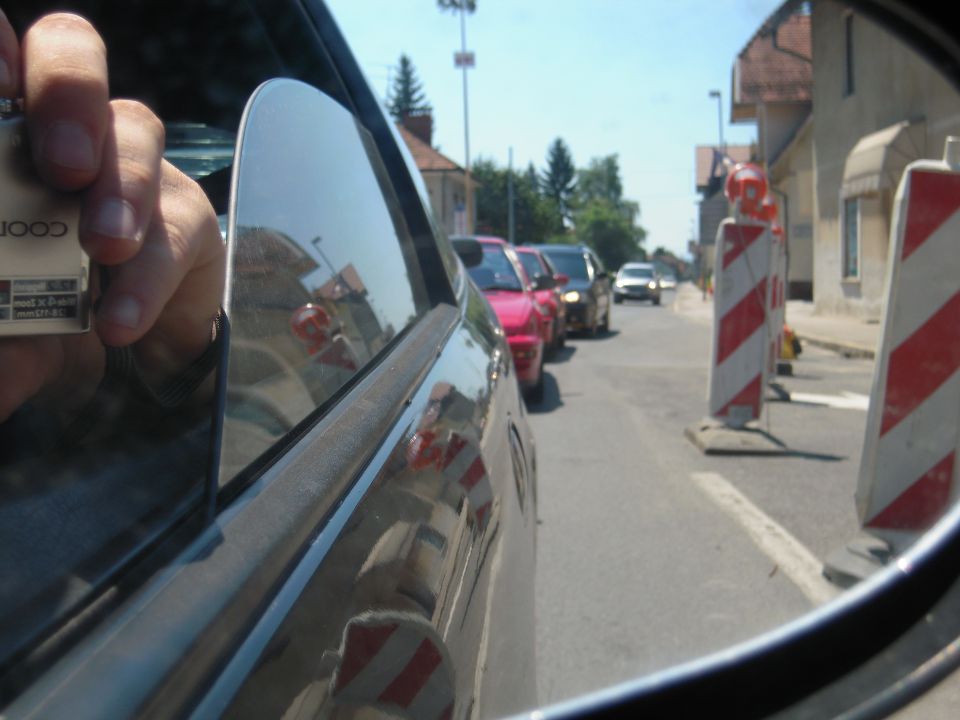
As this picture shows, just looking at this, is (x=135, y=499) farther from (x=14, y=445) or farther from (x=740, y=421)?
A: (x=740, y=421)

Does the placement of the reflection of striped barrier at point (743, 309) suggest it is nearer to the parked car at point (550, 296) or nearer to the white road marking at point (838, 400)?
the white road marking at point (838, 400)

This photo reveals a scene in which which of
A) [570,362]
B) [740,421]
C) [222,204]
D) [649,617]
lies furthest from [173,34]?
[570,362]

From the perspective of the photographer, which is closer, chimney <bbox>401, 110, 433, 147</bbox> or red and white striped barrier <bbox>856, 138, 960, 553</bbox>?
chimney <bbox>401, 110, 433, 147</bbox>

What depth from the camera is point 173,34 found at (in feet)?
7.16

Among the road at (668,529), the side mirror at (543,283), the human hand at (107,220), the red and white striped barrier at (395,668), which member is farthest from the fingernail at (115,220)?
the side mirror at (543,283)

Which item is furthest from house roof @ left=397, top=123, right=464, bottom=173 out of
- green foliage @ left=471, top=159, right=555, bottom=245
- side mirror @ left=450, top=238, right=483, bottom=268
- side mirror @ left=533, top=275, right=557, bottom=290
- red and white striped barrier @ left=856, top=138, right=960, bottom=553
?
green foliage @ left=471, top=159, right=555, bottom=245

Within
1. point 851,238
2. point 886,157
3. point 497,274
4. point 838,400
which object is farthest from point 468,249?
point 851,238

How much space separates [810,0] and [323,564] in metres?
2.91

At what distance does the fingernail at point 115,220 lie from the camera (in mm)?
839

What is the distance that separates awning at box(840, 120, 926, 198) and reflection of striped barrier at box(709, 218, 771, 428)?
0.97m

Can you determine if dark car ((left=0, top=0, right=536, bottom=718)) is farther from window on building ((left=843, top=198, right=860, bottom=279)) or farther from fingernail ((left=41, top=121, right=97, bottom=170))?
window on building ((left=843, top=198, right=860, bottom=279))

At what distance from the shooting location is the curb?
1448 centimetres

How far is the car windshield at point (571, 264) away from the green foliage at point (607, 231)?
55.5m

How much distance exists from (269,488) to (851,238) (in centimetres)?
1393
